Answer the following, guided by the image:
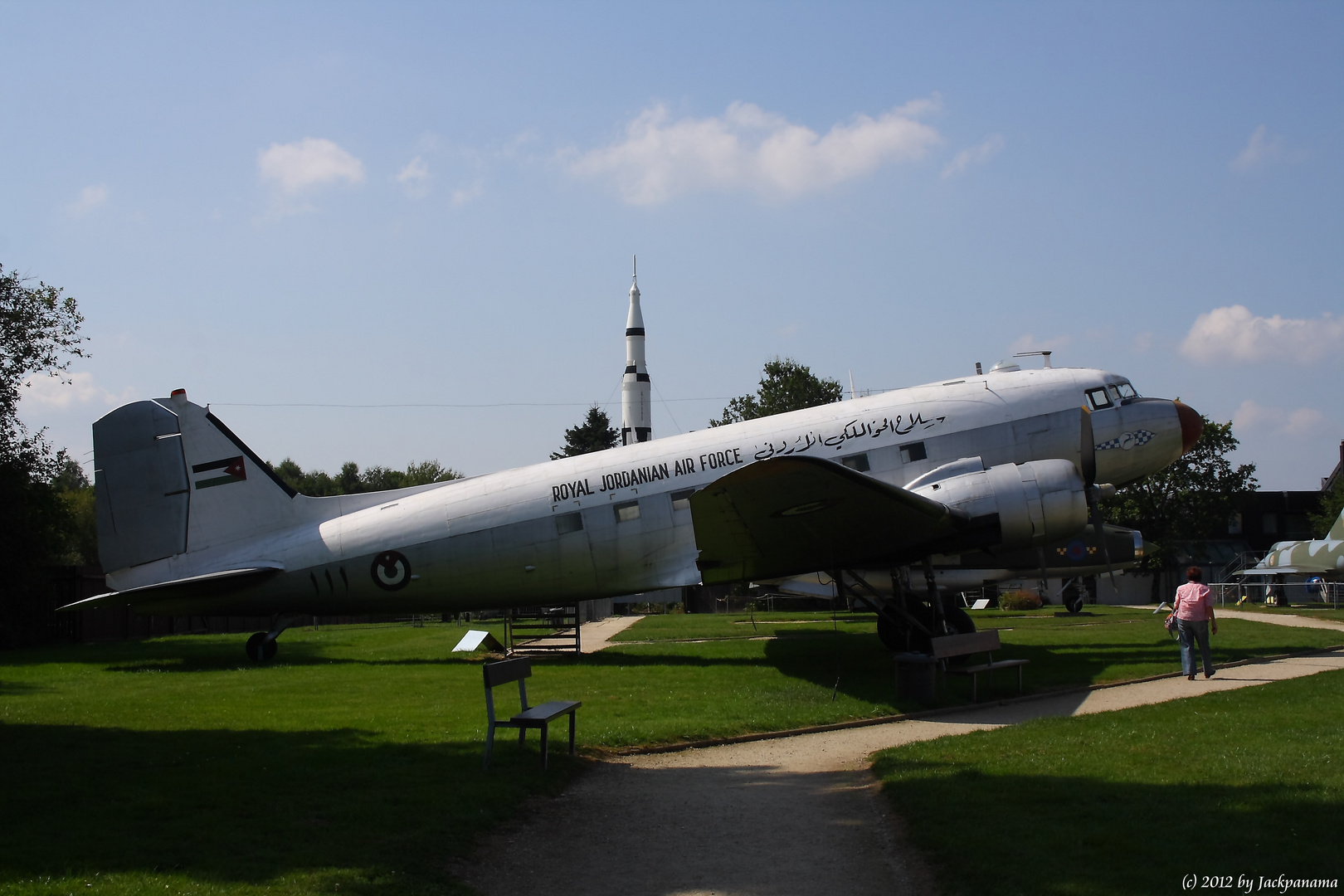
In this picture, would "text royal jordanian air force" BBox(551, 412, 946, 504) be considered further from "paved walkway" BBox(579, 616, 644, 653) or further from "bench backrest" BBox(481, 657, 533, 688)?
"bench backrest" BBox(481, 657, 533, 688)

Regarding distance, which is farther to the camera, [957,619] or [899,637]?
[957,619]

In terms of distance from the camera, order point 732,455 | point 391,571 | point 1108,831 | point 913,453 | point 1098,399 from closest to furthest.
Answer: point 1108,831 → point 913,453 → point 732,455 → point 1098,399 → point 391,571

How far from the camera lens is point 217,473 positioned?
1762 cm

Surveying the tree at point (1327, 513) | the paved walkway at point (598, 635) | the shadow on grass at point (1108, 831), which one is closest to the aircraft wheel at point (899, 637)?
the paved walkway at point (598, 635)

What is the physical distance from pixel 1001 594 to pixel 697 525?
36.6m

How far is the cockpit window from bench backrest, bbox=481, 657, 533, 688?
11.5 m

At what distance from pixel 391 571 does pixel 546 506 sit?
2.92 m

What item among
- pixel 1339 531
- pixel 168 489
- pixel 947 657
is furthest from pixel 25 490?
pixel 1339 531

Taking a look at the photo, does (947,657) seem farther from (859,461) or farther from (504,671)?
(504,671)

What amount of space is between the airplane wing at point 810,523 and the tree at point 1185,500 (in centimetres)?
4977

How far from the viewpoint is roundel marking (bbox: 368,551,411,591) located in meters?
16.3

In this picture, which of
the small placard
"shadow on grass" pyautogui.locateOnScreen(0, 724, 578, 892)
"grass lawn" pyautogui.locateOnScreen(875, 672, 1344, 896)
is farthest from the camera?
the small placard

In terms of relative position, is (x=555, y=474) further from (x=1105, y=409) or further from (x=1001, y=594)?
(x=1001, y=594)

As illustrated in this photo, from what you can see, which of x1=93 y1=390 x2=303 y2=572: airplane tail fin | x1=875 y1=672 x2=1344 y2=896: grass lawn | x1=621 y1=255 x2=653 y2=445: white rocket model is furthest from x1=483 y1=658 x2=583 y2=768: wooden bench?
x1=621 y1=255 x2=653 y2=445: white rocket model
